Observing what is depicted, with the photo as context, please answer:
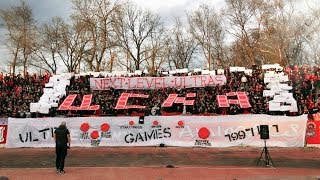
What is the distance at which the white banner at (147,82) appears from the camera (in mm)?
33812

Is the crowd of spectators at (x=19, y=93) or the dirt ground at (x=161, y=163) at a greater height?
the crowd of spectators at (x=19, y=93)

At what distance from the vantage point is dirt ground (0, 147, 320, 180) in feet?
44.7

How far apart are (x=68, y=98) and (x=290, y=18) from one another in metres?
23.8

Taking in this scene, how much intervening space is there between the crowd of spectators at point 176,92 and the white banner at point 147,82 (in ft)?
1.71

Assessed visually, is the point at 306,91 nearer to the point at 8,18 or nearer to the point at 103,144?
the point at 103,144

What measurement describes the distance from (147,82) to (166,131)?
11238 millimetres

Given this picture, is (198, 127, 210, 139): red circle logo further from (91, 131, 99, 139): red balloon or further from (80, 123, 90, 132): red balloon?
(80, 123, 90, 132): red balloon

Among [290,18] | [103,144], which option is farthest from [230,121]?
[290,18]

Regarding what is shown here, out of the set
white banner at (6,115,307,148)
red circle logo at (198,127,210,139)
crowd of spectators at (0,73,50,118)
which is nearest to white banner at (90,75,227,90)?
crowd of spectators at (0,73,50,118)

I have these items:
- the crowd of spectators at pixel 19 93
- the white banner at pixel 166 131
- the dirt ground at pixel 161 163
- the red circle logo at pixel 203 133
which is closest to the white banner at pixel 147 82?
the crowd of spectators at pixel 19 93

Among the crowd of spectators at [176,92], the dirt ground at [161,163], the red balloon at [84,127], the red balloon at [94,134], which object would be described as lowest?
the dirt ground at [161,163]

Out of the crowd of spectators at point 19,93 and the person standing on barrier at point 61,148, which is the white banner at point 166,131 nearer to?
the crowd of spectators at point 19,93

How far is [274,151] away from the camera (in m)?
21.3

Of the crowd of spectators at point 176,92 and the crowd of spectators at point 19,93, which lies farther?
the crowd of spectators at point 19,93
